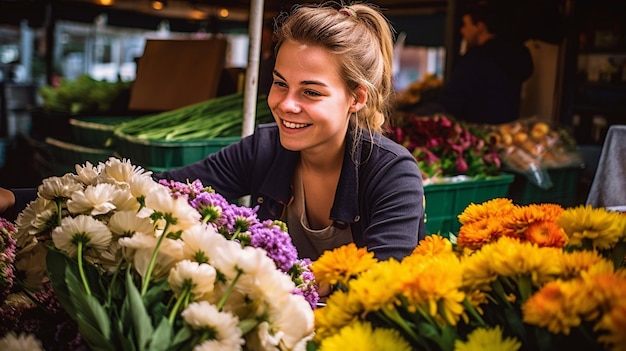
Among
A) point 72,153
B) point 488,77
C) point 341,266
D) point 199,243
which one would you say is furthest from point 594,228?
point 488,77

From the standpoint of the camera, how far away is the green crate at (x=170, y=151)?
11.3 feet

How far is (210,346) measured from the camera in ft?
3.07

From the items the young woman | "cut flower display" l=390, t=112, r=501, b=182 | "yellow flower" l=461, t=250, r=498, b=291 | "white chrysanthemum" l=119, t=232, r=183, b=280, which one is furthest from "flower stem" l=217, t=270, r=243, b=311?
"cut flower display" l=390, t=112, r=501, b=182

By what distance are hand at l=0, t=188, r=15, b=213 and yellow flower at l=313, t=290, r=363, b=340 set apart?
1037 mm

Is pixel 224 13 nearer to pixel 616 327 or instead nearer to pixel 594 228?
pixel 594 228

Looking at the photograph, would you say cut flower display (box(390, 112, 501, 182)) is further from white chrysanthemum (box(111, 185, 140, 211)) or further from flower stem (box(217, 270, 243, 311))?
flower stem (box(217, 270, 243, 311))

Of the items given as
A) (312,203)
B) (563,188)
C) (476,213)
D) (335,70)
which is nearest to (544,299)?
(476,213)

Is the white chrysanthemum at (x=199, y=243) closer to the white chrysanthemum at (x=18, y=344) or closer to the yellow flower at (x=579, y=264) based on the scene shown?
the white chrysanthemum at (x=18, y=344)

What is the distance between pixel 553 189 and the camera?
4648 millimetres

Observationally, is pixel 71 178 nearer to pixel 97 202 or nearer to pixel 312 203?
pixel 97 202

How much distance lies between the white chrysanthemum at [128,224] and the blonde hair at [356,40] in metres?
0.93

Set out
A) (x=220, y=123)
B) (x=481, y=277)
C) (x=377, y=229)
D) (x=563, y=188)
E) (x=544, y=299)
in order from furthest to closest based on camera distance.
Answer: (x=563, y=188) → (x=220, y=123) → (x=377, y=229) → (x=481, y=277) → (x=544, y=299)

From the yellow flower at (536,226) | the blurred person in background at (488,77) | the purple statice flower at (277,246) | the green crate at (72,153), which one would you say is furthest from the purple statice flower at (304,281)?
the blurred person in background at (488,77)

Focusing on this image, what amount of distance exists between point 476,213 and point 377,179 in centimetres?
82
